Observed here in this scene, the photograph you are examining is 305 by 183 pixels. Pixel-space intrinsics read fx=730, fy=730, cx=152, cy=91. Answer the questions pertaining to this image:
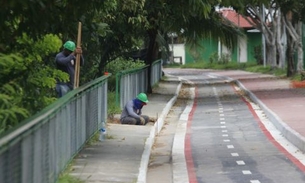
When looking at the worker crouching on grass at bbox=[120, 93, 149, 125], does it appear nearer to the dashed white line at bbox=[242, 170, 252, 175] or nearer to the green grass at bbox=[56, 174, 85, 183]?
the dashed white line at bbox=[242, 170, 252, 175]

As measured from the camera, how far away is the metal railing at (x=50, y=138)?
652 centimetres

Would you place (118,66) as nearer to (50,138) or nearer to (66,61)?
(66,61)

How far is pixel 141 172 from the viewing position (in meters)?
11.1

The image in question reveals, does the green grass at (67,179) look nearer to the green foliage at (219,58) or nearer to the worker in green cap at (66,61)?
the worker in green cap at (66,61)

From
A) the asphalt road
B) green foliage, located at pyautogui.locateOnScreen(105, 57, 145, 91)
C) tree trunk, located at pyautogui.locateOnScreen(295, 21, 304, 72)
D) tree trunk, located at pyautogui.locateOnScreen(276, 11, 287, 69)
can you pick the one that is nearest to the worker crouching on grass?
the asphalt road

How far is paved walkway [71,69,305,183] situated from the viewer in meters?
11.0

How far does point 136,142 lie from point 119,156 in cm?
203

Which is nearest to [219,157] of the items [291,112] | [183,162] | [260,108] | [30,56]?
[183,162]

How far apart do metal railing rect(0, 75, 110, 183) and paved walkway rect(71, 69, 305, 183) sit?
13.0 inches

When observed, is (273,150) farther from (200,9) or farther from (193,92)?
(193,92)

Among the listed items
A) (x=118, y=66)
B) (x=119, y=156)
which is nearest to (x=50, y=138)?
(x=119, y=156)

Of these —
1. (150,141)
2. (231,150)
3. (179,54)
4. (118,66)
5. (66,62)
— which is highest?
(66,62)

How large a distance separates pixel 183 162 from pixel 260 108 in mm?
11105

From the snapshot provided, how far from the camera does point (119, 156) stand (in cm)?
1283
